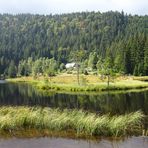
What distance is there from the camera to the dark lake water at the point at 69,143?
26.0 m

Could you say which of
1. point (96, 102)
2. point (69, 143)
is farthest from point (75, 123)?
point (96, 102)

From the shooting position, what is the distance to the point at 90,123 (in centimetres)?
2844

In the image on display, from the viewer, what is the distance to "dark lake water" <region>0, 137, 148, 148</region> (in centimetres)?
2598

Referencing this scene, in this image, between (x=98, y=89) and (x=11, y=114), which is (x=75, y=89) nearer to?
(x=98, y=89)

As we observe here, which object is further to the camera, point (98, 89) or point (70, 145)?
point (98, 89)

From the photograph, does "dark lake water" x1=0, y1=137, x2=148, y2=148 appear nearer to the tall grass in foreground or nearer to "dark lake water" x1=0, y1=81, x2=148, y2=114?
the tall grass in foreground

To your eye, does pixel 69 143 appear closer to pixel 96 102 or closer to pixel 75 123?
pixel 75 123

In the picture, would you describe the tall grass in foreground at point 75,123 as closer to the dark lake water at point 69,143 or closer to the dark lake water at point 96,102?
the dark lake water at point 69,143

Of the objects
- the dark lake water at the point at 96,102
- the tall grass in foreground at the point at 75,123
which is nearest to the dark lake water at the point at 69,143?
the tall grass in foreground at the point at 75,123

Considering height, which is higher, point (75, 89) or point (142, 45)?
point (142, 45)

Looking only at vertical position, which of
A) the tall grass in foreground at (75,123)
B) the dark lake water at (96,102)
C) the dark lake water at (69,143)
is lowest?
the dark lake water at (96,102)

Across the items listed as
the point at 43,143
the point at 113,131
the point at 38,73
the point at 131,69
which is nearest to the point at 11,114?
the point at 43,143

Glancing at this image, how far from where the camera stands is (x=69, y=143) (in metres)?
26.8

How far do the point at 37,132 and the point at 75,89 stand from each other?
215ft
